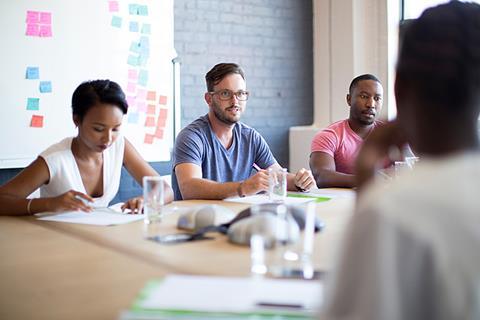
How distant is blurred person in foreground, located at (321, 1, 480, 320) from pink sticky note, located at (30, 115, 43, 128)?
8.92ft

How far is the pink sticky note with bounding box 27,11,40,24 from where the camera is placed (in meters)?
3.02

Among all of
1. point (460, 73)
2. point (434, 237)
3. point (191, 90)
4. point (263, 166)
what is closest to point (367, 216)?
point (434, 237)

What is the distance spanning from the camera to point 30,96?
304cm

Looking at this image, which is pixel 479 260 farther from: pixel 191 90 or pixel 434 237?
pixel 191 90

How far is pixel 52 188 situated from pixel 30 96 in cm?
122

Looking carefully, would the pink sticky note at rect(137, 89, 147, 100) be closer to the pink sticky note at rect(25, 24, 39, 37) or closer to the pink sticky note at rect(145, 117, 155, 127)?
the pink sticky note at rect(145, 117, 155, 127)

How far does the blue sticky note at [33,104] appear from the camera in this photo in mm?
3033

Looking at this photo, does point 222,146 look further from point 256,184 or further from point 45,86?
point 45,86

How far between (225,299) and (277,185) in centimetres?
116

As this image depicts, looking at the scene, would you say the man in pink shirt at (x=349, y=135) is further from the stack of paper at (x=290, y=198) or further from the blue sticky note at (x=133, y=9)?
the blue sticky note at (x=133, y=9)

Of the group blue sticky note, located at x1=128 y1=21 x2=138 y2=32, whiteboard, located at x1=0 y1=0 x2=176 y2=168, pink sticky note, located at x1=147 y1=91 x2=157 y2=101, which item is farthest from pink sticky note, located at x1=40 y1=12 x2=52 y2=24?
pink sticky note, located at x1=147 y1=91 x2=157 y2=101

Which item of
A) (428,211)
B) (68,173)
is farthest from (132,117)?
(428,211)

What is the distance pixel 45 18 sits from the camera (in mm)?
3082

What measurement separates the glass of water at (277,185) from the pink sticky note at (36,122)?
157 cm
